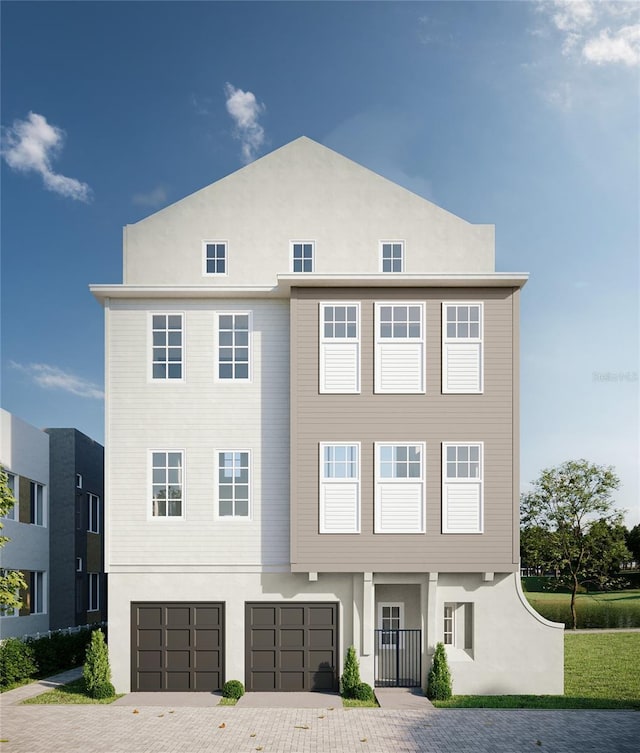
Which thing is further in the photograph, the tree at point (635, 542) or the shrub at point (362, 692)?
the tree at point (635, 542)

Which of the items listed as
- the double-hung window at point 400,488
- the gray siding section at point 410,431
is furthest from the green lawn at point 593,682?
the double-hung window at point 400,488

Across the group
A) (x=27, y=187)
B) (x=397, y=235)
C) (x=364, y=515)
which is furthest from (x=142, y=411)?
(x=27, y=187)

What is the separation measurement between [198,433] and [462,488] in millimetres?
6793

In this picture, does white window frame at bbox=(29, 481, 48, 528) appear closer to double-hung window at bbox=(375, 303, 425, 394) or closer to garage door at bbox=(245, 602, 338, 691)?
garage door at bbox=(245, 602, 338, 691)

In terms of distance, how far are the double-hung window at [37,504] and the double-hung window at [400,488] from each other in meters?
13.4

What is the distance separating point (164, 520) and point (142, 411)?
2.83 meters

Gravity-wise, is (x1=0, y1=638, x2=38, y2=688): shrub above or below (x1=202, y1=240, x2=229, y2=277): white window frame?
below

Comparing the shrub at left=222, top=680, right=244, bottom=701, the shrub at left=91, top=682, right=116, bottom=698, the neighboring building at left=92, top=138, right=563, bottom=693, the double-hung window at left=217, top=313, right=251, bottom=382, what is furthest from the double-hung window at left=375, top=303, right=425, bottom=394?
the shrub at left=91, top=682, right=116, bottom=698

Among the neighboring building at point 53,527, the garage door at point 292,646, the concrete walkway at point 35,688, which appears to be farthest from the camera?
the neighboring building at point 53,527

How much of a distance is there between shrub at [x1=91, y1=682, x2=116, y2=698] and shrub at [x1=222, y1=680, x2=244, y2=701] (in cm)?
270

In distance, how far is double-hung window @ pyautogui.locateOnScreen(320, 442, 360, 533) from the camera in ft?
59.2

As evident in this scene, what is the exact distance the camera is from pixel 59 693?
59.9 ft

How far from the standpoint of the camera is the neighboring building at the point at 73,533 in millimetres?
26734

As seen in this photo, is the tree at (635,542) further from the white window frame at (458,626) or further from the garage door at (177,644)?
the garage door at (177,644)
